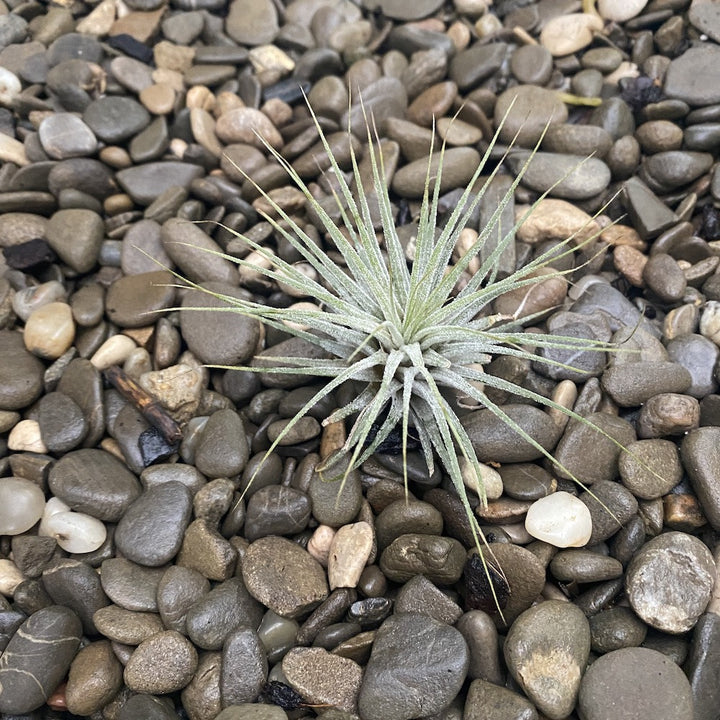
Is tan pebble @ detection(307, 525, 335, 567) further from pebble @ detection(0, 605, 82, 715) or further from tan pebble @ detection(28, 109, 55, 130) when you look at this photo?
tan pebble @ detection(28, 109, 55, 130)

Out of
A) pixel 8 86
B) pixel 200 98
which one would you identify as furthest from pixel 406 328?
pixel 8 86

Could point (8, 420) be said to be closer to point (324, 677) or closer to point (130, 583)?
point (130, 583)

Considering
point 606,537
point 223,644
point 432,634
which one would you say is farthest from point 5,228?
point 606,537

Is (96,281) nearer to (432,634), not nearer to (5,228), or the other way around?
(5,228)

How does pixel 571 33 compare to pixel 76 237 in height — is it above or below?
above

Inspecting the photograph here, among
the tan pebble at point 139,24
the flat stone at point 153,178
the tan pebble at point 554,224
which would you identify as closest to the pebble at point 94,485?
the flat stone at point 153,178

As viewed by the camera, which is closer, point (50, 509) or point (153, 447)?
point (50, 509)

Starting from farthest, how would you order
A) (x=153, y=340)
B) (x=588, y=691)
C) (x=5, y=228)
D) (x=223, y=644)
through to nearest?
(x=5, y=228)
(x=153, y=340)
(x=223, y=644)
(x=588, y=691)
